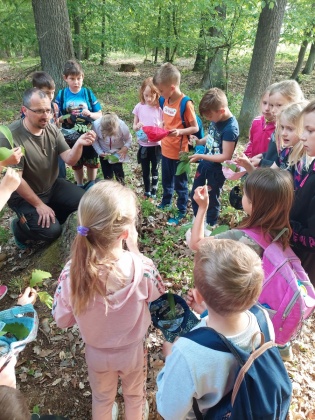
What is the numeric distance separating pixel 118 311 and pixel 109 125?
3379 millimetres

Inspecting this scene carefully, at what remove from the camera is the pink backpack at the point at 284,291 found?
6.90ft

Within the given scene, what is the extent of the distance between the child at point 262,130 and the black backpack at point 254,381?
10.2 feet

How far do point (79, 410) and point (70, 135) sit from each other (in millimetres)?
3989

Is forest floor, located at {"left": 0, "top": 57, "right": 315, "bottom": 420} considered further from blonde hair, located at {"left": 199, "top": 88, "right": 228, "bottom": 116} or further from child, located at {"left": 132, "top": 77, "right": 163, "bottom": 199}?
blonde hair, located at {"left": 199, "top": 88, "right": 228, "bottom": 116}

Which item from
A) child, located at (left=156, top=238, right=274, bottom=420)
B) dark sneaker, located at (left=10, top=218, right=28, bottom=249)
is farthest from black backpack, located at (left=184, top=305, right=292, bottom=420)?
dark sneaker, located at (left=10, top=218, right=28, bottom=249)

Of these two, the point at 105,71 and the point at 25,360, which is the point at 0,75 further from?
the point at 25,360

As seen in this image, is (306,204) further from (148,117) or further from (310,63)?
(310,63)

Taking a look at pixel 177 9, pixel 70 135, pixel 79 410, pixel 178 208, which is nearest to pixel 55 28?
A: pixel 70 135

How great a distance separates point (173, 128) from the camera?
4656mm

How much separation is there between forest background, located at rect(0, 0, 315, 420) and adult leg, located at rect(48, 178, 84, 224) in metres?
0.70

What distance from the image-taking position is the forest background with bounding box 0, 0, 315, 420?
2.89 m

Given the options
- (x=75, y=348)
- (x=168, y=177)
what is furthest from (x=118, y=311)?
(x=168, y=177)

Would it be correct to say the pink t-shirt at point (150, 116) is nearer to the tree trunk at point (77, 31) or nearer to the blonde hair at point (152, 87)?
the blonde hair at point (152, 87)

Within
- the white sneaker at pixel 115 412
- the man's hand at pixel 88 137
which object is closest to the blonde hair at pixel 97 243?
the white sneaker at pixel 115 412
